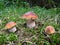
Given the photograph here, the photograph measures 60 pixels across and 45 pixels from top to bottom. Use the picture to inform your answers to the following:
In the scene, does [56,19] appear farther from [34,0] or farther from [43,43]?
[34,0]

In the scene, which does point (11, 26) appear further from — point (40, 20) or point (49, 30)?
point (40, 20)

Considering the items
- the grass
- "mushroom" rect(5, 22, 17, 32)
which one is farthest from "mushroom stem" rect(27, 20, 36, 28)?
"mushroom" rect(5, 22, 17, 32)

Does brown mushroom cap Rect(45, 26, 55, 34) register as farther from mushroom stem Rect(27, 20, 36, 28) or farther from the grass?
mushroom stem Rect(27, 20, 36, 28)

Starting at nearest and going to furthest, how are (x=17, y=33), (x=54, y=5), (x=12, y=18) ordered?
(x=17, y=33)
(x=12, y=18)
(x=54, y=5)

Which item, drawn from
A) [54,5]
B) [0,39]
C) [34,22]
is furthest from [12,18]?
[54,5]

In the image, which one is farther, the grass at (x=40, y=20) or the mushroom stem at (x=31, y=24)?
the mushroom stem at (x=31, y=24)

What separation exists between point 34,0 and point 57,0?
58cm

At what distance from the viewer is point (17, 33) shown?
308 cm

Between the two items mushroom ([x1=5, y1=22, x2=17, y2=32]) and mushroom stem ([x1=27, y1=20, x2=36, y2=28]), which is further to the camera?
mushroom stem ([x1=27, y1=20, x2=36, y2=28])

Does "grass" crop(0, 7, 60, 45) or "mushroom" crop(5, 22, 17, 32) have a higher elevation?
"mushroom" crop(5, 22, 17, 32)

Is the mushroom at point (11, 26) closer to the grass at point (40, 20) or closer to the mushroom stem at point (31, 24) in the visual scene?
the grass at point (40, 20)

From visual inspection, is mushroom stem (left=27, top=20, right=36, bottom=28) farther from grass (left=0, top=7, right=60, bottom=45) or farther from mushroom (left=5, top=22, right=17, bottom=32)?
mushroom (left=5, top=22, right=17, bottom=32)

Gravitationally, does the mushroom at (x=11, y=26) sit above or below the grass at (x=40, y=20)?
above

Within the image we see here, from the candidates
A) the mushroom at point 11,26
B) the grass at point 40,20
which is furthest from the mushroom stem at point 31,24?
the mushroom at point 11,26
